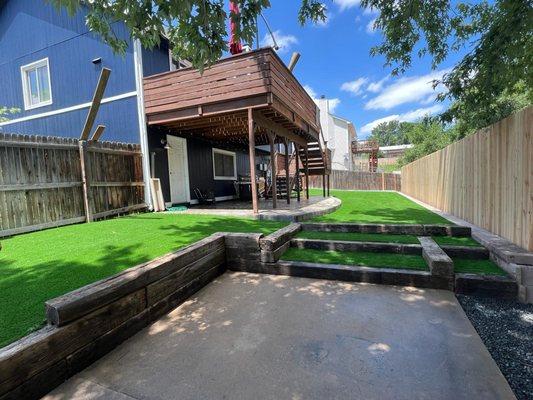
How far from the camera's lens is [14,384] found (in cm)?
167

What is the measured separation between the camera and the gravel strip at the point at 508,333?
1.93 m

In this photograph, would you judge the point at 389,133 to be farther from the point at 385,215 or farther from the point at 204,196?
the point at 385,215

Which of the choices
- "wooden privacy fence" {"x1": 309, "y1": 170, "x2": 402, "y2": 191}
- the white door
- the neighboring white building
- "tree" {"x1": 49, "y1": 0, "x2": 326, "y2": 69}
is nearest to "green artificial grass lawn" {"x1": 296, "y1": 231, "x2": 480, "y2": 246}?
"tree" {"x1": 49, "y1": 0, "x2": 326, "y2": 69}

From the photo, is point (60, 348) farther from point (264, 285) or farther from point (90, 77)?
point (90, 77)

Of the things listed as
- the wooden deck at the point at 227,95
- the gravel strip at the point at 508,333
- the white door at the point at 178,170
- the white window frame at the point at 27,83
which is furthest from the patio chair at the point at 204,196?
the gravel strip at the point at 508,333

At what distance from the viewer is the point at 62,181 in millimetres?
6105

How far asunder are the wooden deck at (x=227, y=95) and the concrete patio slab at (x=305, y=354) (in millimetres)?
4784

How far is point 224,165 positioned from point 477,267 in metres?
9.81

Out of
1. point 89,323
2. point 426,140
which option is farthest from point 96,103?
point 426,140

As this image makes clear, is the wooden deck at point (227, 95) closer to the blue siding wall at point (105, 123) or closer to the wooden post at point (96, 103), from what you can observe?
the blue siding wall at point (105, 123)

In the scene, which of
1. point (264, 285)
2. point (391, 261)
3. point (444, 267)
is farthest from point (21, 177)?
point (444, 267)

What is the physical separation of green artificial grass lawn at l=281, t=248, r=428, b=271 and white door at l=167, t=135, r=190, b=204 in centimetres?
547

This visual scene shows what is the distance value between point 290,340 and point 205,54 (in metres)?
2.90

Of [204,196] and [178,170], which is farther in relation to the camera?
[204,196]
